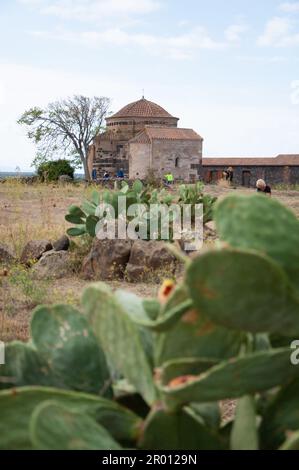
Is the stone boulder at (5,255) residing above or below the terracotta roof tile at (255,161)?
below

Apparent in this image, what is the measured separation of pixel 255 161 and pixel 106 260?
31.0 meters

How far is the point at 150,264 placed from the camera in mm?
7266

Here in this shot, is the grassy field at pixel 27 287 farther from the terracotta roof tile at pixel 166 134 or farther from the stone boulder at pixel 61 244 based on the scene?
the terracotta roof tile at pixel 166 134

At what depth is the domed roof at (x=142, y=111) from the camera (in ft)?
135

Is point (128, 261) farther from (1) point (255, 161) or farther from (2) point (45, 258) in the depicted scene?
(1) point (255, 161)

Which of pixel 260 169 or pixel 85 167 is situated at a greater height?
pixel 85 167

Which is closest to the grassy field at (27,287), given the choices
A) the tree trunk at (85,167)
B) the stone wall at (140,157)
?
the stone wall at (140,157)

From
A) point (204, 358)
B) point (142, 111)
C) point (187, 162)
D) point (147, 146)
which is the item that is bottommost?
point (204, 358)

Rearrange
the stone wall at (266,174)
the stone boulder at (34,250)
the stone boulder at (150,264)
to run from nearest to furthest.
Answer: the stone boulder at (150,264), the stone boulder at (34,250), the stone wall at (266,174)

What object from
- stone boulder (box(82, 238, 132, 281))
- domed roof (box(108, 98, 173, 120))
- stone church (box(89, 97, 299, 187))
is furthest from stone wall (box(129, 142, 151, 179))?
stone boulder (box(82, 238, 132, 281))

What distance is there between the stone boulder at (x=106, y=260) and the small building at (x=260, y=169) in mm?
29649

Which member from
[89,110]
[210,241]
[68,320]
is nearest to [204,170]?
[89,110]

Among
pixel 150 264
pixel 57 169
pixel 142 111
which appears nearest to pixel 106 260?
pixel 150 264

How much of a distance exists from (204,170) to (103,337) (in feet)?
124
